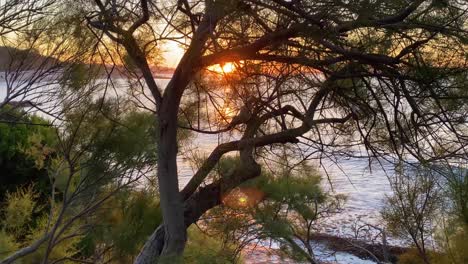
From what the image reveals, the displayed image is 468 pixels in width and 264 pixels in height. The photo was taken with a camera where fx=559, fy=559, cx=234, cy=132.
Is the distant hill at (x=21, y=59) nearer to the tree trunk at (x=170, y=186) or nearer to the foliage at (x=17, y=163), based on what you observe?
the tree trunk at (x=170, y=186)

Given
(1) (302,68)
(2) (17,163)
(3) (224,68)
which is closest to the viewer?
(1) (302,68)

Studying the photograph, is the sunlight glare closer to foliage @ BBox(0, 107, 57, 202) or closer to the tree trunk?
the tree trunk

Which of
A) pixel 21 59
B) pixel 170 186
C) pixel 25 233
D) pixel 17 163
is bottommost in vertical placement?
pixel 25 233

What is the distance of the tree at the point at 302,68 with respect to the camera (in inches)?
60.6

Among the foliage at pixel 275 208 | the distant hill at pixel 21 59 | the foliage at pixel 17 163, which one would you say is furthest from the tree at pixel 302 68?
the foliage at pixel 17 163

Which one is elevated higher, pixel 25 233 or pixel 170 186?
pixel 170 186

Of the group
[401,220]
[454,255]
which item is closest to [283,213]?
[401,220]

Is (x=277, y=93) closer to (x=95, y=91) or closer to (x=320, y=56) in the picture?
(x=320, y=56)

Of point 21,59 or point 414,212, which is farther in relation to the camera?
point 414,212

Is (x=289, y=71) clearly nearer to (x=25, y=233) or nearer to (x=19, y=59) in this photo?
(x=19, y=59)

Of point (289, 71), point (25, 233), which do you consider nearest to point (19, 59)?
point (25, 233)

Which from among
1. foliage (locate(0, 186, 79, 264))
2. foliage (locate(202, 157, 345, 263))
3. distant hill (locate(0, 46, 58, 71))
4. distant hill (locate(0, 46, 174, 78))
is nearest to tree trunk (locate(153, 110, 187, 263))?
foliage (locate(202, 157, 345, 263))

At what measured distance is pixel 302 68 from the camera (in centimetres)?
189

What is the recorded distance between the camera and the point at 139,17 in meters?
1.85
